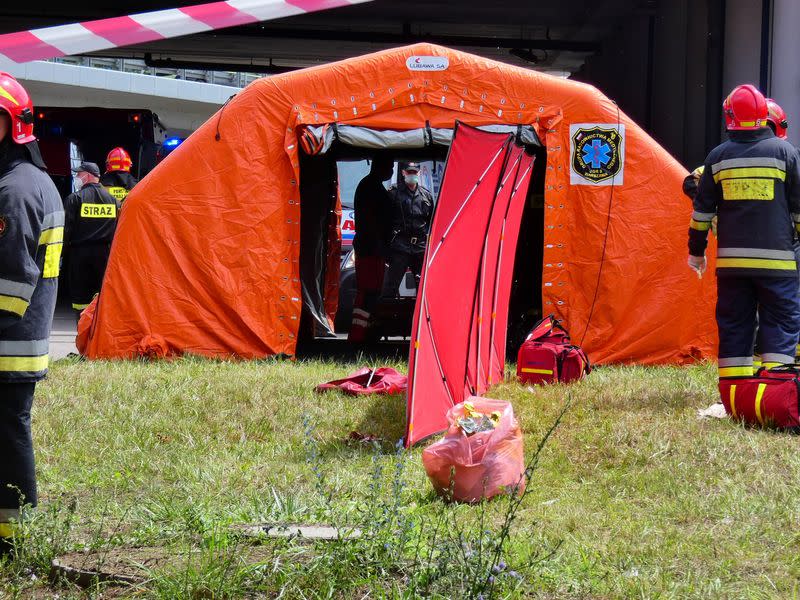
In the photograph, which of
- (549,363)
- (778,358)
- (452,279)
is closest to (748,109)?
(778,358)

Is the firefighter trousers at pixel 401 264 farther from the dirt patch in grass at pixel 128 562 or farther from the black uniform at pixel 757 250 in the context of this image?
the dirt patch in grass at pixel 128 562

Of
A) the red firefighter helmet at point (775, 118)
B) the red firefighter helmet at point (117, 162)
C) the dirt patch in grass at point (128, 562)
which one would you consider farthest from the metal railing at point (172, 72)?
the dirt patch in grass at point (128, 562)

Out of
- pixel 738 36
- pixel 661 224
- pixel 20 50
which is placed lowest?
pixel 661 224

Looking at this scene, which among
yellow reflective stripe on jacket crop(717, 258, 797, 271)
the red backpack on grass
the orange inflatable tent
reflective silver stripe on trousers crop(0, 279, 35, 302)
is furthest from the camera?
the orange inflatable tent

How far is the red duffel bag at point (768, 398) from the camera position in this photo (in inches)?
232

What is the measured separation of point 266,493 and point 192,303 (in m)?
4.65

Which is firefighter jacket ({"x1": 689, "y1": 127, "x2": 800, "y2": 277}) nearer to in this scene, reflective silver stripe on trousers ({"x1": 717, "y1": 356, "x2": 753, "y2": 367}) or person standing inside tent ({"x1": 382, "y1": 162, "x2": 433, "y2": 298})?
reflective silver stripe on trousers ({"x1": 717, "y1": 356, "x2": 753, "y2": 367})

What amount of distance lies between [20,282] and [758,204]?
15.0ft

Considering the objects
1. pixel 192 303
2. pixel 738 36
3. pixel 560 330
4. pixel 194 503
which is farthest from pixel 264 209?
pixel 738 36

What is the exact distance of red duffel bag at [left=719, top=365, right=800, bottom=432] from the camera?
5891 millimetres

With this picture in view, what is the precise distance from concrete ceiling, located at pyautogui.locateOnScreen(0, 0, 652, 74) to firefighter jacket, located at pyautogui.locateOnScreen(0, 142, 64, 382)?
1281 cm

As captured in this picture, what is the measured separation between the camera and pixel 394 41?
17125mm

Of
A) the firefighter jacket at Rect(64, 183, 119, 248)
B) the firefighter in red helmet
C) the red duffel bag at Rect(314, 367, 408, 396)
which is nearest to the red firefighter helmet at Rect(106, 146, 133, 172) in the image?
the firefighter in red helmet

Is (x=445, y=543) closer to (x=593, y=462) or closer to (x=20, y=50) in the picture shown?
(x=593, y=462)
